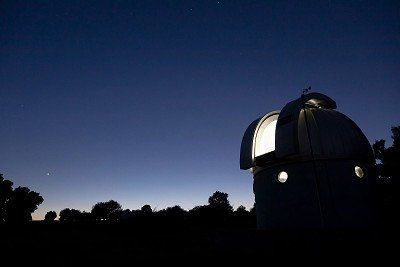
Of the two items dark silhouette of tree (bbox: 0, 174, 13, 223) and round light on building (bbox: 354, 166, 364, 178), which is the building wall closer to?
round light on building (bbox: 354, 166, 364, 178)

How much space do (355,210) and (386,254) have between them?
2479 millimetres

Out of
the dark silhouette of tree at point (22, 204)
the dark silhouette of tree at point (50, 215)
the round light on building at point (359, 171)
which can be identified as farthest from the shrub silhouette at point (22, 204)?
the dark silhouette of tree at point (50, 215)

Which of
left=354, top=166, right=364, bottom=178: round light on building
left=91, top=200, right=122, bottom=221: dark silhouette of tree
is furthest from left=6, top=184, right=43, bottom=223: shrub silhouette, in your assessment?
left=354, top=166, right=364, bottom=178: round light on building

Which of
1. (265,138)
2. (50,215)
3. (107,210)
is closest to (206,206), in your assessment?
(265,138)

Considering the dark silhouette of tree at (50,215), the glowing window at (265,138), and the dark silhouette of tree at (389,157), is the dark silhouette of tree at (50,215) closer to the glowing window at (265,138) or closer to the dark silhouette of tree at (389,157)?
the glowing window at (265,138)

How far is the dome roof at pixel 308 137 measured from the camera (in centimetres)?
1177

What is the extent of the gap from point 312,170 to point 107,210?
10951cm

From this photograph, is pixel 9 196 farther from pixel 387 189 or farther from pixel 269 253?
pixel 387 189

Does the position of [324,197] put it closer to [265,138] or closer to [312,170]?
[312,170]

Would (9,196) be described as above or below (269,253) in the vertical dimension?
above

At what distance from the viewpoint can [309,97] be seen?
1348 centimetres

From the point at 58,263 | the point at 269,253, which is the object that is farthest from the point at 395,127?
the point at 58,263

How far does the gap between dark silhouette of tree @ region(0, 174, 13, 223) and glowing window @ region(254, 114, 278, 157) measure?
A: 198 ft

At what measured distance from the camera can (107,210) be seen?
10694 cm
